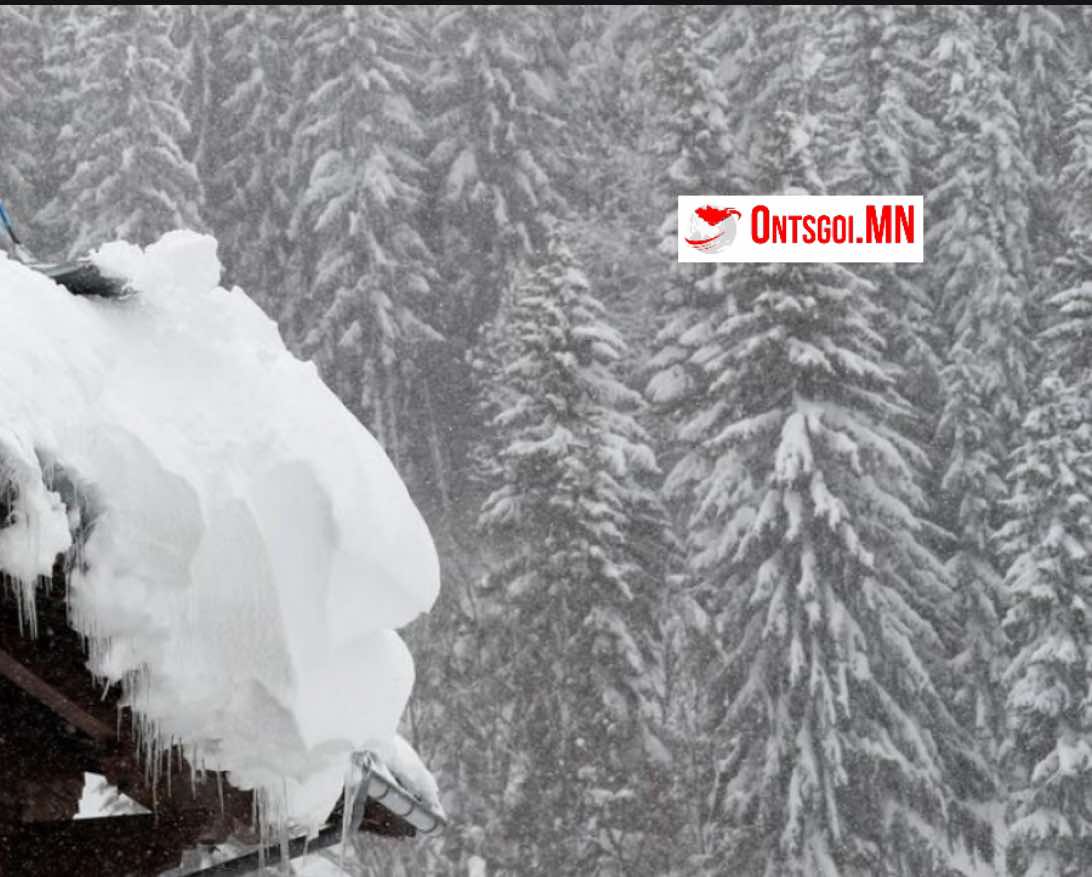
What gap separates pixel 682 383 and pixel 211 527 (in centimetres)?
2176

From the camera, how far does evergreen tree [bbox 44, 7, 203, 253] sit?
3078cm

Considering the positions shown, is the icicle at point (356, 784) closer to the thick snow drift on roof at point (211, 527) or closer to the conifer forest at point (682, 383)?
the thick snow drift on roof at point (211, 527)

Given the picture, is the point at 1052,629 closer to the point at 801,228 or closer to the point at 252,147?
the point at 801,228

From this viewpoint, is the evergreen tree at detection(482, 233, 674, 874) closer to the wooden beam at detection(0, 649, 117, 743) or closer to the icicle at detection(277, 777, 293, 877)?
Answer: the icicle at detection(277, 777, 293, 877)

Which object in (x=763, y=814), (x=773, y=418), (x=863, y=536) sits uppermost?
(x=773, y=418)

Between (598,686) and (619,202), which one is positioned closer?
(598,686)

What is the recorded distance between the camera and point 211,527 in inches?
141

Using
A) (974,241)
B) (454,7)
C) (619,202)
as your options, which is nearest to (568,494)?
(974,241)

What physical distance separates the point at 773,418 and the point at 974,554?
508 cm

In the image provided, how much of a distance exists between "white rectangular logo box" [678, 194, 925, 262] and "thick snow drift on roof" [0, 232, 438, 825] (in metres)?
19.3

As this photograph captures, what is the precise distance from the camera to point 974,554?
25750 millimetres

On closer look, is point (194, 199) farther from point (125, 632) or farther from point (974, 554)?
point (125, 632)

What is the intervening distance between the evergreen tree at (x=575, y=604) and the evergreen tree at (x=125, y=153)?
10.3m

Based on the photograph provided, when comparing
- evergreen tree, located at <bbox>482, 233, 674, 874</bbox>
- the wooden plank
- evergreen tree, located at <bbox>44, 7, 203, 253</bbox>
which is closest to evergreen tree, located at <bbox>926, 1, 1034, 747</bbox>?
evergreen tree, located at <bbox>482, 233, 674, 874</bbox>
